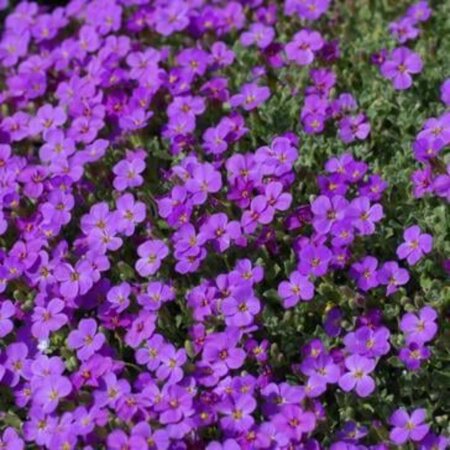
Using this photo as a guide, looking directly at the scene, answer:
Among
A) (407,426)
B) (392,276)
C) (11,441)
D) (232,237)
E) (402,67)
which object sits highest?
(402,67)

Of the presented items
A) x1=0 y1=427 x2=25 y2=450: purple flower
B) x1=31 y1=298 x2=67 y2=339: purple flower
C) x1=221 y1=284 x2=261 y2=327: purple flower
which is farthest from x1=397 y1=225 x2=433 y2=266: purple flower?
x1=0 y1=427 x2=25 y2=450: purple flower

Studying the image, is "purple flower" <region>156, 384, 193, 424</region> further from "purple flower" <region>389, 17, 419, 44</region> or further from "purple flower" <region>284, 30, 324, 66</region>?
"purple flower" <region>389, 17, 419, 44</region>

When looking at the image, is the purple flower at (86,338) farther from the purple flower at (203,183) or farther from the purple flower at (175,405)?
the purple flower at (203,183)

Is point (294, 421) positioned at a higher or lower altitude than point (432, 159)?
lower

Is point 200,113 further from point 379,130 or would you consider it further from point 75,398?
point 75,398

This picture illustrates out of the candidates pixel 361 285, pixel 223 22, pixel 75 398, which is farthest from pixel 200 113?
pixel 75 398

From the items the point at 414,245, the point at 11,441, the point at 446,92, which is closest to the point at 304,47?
the point at 446,92

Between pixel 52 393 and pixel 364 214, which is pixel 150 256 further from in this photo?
pixel 364 214
